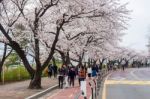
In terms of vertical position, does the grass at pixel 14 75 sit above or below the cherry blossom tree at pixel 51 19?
below

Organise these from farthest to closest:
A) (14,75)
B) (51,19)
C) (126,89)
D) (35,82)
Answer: (14,75) < (51,19) < (35,82) < (126,89)

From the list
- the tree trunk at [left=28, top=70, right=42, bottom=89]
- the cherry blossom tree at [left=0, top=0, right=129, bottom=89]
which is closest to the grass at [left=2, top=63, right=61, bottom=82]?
the cherry blossom tree at [left=0, top=0, right=129, bottom=89]

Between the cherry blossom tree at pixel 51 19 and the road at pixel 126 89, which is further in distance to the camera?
the cherry blossom tree at pixel 51 19

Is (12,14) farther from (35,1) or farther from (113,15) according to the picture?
(113,15)

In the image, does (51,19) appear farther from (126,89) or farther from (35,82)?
(126,89)

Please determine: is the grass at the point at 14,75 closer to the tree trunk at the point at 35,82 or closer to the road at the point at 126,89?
the road at the point at 126,89

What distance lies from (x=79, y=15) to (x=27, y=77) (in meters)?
19.6

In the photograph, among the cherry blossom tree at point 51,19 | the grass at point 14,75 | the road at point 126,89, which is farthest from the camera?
the grass at point 14,75

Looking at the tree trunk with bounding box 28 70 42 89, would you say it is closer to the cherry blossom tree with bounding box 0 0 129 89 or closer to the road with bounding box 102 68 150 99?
the cherry blossom tree with bounding box 0 0 129 89

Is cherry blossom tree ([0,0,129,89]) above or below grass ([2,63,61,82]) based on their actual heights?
above

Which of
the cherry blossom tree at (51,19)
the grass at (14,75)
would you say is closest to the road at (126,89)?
the cherry blossom tree at (51,19)

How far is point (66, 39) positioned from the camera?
145ft

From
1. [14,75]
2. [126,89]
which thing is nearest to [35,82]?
[126,89]

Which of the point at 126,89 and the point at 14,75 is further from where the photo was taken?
the point at 14,75
